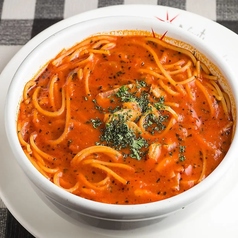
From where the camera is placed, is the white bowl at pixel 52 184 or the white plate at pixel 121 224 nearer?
the white bowl at pixel 52 184

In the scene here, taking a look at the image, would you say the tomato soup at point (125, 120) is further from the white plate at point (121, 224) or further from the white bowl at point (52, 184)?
the white plate at point (121, 224)

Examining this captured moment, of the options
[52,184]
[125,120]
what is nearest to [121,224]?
[52,184]

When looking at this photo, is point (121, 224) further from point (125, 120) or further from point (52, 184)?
point (125, 120)

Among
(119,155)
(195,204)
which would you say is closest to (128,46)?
(119,155)

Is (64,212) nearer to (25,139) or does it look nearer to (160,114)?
(25,139)

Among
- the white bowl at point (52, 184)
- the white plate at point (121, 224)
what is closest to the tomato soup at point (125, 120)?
the white bowl at point (52, 184)

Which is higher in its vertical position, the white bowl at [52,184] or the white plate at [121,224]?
the white bowl at [52,184]
